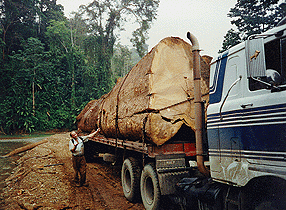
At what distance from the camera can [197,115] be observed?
3.53 meters

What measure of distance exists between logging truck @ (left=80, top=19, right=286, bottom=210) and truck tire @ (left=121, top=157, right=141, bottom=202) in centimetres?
97

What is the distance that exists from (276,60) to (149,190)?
327 cm

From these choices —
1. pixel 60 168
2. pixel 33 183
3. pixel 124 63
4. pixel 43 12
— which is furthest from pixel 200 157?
pixel 124 63

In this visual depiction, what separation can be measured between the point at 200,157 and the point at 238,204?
0.94 meters

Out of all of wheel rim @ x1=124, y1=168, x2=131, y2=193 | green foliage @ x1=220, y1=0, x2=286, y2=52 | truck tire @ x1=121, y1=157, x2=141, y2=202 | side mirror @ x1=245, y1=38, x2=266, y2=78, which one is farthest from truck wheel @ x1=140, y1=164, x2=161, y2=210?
green foliage @ x1=220, y1=0, x2=286, y2=52

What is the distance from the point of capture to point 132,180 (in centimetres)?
501

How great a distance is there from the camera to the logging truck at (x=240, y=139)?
2.21 m

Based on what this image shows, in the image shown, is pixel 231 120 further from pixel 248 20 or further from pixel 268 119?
pixel 248 20

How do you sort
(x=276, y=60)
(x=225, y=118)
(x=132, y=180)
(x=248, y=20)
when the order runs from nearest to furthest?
(x=276, y=60) → (x=225, y=118) → (x=132, y=180) → (x=248, y=20)

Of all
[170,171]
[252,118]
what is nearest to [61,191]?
[170,171]

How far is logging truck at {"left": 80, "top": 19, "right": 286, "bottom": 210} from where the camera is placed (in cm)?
221

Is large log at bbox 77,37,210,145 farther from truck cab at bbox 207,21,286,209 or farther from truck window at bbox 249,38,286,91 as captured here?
truck window at bbox 249,38,286,91

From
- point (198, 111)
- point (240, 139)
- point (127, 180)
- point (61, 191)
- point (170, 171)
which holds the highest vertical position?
point (198, 111)

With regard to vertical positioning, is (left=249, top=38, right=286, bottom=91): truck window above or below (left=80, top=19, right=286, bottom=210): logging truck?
above
